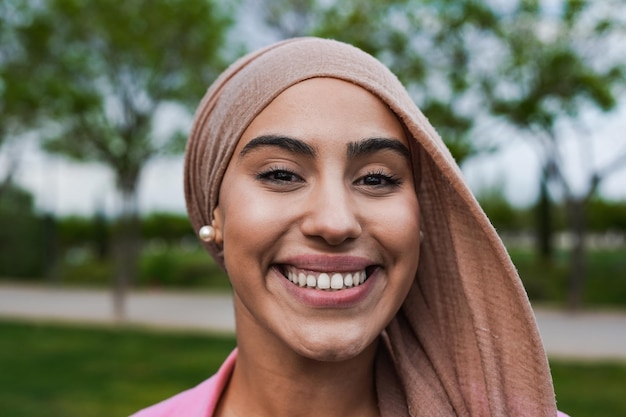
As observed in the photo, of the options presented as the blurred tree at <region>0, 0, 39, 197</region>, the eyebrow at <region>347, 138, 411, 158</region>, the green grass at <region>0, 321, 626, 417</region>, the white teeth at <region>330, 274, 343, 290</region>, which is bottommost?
the green grass at <region>0, 321, 626, 417</region>

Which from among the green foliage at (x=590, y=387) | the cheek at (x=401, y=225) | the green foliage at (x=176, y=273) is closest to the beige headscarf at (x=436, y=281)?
the cheek at (x=401, y=225)

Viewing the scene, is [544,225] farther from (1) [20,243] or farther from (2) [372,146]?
(2) [372,146]

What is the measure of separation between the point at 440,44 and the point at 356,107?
10.5 m

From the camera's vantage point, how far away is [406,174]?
160 cm

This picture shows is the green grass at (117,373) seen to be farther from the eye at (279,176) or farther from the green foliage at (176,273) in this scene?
the green foliage at (176,273)

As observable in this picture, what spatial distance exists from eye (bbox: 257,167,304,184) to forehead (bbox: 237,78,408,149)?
81 millimetres

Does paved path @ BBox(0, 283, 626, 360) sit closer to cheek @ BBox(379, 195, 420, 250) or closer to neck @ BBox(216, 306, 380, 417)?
neck @ BBox(216, 306, 380, 417)

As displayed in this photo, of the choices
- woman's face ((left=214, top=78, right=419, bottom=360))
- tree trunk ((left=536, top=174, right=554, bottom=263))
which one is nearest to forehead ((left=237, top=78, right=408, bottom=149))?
woman's face ((left=214, top=78, right=419, bottom=360))

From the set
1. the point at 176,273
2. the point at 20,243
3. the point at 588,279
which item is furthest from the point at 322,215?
the point at 20,243

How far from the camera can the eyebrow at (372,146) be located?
1.53 metres

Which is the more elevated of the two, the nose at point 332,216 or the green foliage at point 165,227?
the green foliage at point 165,227

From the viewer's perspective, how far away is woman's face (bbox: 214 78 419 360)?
1479 mm

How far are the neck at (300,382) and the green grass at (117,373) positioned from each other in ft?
15.3

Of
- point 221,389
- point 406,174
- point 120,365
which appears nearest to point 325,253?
point 406,174
